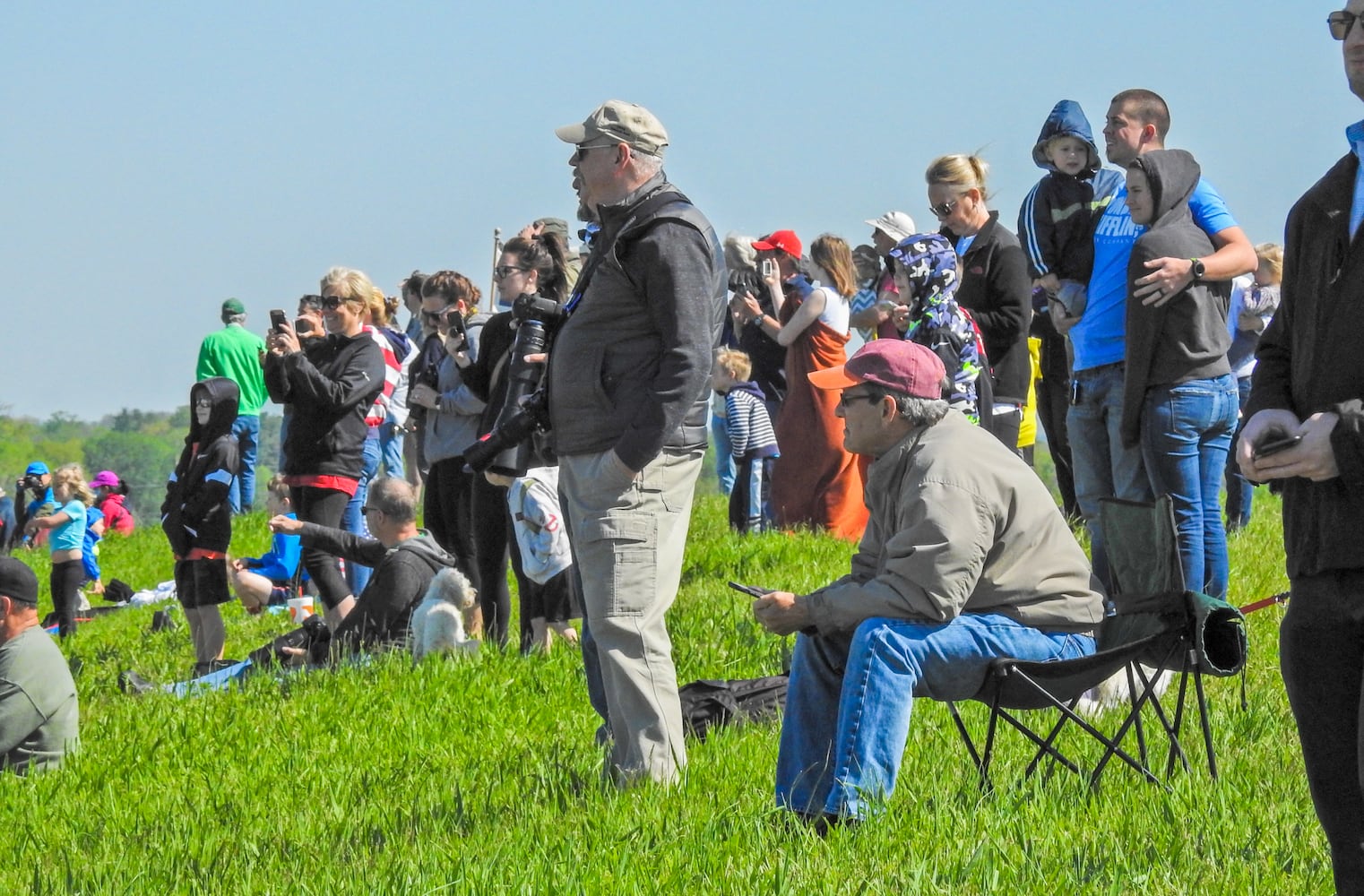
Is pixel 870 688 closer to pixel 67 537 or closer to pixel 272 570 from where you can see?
pixel 272 570

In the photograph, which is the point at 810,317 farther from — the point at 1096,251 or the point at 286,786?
the point at 286,786

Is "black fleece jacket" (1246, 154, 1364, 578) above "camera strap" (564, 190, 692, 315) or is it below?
below

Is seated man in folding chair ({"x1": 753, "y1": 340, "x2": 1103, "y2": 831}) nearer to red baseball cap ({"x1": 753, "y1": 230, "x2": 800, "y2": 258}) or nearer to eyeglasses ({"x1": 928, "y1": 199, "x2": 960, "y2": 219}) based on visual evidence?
eyeglasses ({"x1": 928, "y1": 199, "x2": 960, "y2": 219})

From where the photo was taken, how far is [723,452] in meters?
13.0

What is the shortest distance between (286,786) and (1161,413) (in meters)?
3.65

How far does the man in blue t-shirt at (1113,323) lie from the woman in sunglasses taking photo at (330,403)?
4273 mm

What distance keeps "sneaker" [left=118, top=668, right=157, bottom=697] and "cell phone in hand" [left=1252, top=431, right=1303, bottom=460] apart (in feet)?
24.2

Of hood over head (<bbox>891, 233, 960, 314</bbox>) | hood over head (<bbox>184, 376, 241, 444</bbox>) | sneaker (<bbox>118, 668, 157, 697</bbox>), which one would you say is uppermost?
hood over head (<bbox>891, 233, 960, 314</bbox>)

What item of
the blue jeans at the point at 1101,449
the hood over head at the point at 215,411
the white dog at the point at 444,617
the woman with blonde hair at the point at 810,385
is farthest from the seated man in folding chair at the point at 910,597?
the hood over head at the point at 215,411

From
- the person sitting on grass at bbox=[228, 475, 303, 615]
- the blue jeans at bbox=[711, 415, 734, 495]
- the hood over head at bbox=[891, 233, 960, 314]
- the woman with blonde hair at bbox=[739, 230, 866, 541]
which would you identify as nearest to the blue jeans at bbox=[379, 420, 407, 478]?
the person sitting on grass at bbox=[228, 475, 303, 615]

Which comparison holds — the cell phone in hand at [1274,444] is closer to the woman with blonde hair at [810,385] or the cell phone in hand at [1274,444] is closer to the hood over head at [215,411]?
the woman with blonde hair at [810,385]

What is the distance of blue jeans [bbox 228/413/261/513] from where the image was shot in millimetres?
15271

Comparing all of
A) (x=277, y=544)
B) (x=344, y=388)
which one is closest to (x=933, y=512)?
→ (x=344, y=388)

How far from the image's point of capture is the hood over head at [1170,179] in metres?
6.82
